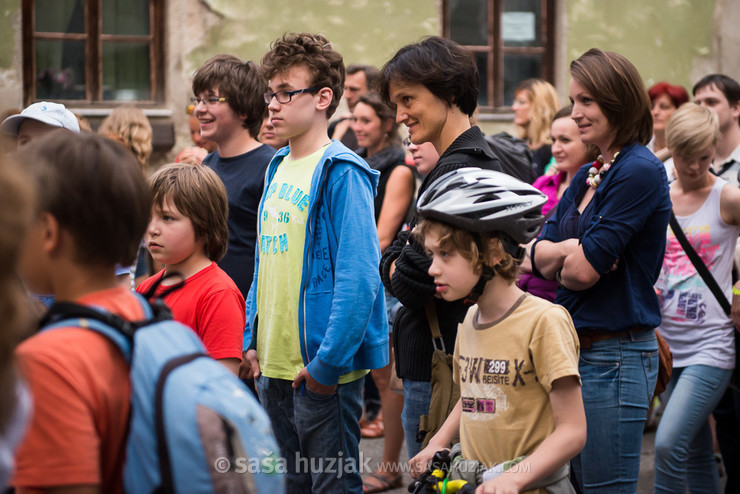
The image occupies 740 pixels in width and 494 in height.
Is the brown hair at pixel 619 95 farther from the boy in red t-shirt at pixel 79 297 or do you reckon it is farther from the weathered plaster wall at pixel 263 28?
the weathered plaster wall at pixel 263 28

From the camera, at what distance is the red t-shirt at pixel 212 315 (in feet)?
10.2

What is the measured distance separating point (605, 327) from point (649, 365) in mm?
235

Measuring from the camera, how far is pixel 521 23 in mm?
10258

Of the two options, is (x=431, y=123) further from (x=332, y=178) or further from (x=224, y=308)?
(x=224, y=308)

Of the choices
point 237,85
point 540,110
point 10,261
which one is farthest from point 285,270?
point 540,110

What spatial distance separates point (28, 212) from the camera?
1.39m

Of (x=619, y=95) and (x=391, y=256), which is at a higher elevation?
(x=619, y=95)

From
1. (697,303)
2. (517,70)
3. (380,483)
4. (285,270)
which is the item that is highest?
(517,70)

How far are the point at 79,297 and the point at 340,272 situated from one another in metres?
1.56

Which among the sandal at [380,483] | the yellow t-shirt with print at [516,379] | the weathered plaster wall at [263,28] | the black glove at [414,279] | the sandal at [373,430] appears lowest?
the sandal at [373,430]

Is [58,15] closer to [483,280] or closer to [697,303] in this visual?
[697,303]

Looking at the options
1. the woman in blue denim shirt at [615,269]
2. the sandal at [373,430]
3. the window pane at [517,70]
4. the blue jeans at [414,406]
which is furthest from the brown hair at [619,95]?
the window pane at [517,70]

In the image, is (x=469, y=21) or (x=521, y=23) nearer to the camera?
(x=469, y=21)

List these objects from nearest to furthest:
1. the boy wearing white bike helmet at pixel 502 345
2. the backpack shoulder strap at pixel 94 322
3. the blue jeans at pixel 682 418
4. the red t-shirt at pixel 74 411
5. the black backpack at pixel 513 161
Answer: the red t-shirt at pixel 74 411, the backpack shoulder strap at pixel 94 322, the boy wearing white bike helmet at pixel 502 345, the blue jeans at pixel 682 418, the black backpack at pixel 513 161
